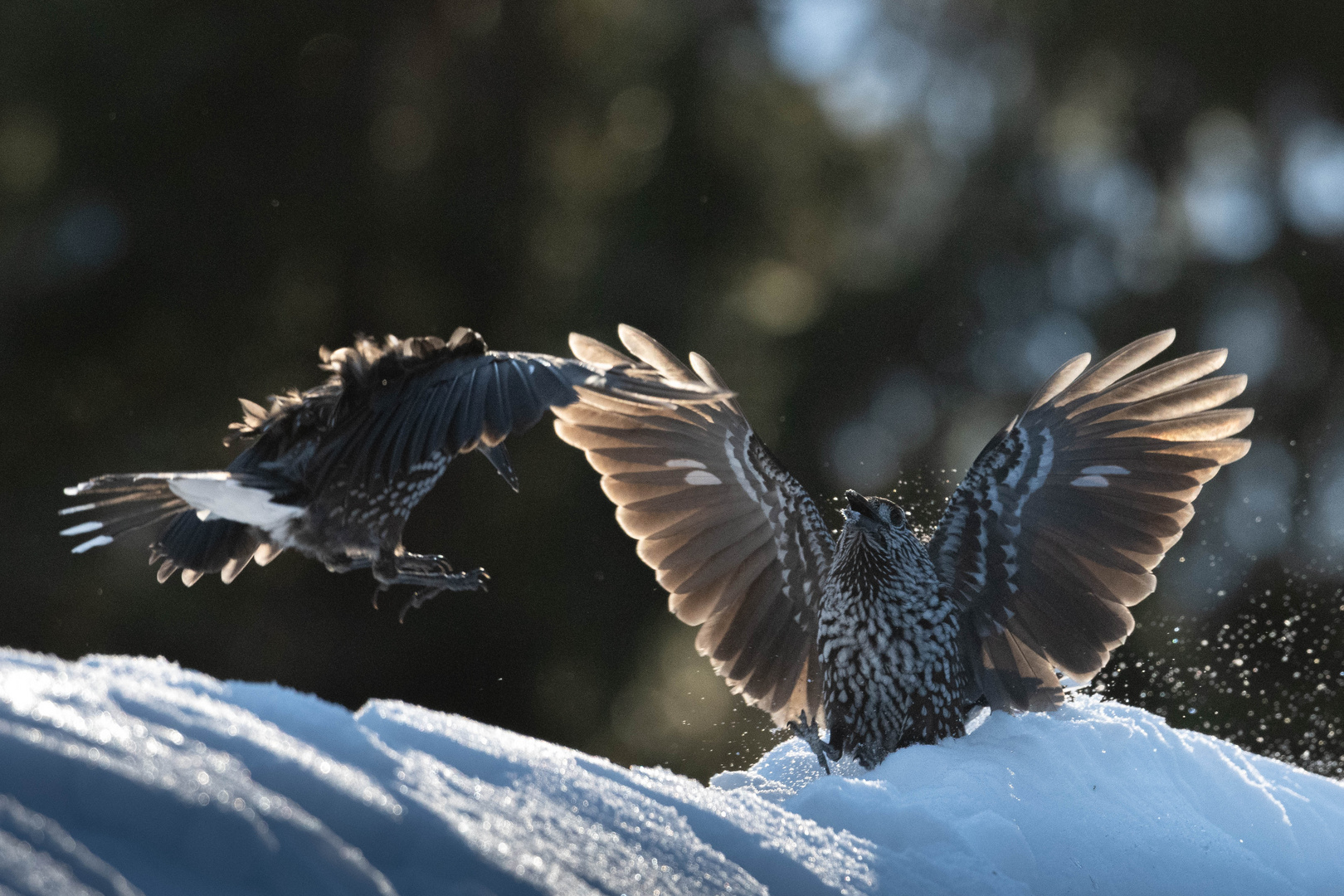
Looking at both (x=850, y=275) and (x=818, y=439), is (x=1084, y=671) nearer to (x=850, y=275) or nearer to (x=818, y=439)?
(x=818, y=439)

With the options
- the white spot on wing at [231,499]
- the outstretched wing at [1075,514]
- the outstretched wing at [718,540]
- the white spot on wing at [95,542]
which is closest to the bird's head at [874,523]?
the outstretched wing at [1075,514]

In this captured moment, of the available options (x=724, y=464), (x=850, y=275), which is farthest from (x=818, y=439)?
(x=724, y=464)

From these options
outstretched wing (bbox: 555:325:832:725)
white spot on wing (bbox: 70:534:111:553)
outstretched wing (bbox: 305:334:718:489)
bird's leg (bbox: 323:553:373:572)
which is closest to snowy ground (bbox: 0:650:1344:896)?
outstretched wing (bbox: 555:325:832:725)

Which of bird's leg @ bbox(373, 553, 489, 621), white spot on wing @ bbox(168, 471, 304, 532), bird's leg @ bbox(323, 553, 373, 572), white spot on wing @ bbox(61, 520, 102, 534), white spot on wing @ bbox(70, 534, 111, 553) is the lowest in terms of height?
bird's leg @ bbox(373, 553, 489, 621)

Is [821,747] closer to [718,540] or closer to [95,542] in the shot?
[718,540]

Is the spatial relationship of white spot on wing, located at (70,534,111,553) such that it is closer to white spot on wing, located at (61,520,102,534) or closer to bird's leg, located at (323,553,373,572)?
white spot on wing, located at (61,520,102,534)

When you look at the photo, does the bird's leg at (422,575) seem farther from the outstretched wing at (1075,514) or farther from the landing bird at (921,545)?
the outstretched wing at (1075,514)

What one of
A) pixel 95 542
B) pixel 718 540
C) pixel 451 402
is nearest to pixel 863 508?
Answer: pixel 718 540
